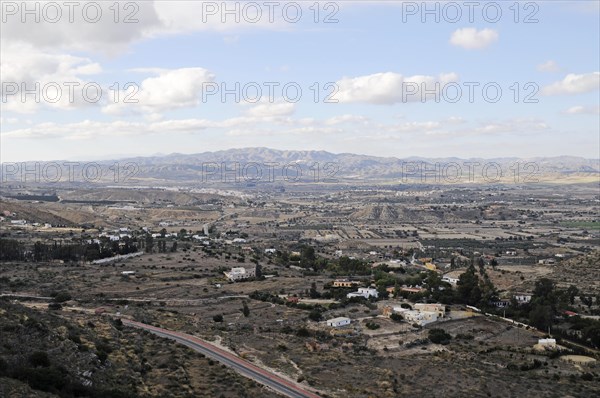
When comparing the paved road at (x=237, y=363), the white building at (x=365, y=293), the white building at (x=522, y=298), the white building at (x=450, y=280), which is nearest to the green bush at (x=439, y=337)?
the paved road at (x=237, y=363)

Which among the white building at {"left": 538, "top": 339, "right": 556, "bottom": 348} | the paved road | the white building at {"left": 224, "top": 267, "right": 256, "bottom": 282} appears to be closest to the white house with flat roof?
the paved road

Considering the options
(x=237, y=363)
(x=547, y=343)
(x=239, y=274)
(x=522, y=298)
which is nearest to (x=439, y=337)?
(x=547, y=343)

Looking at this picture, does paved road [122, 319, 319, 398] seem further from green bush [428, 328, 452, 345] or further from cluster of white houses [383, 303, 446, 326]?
cluster of white houses [383, 303, 446, 326]

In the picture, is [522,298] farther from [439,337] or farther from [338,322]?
[338,322]

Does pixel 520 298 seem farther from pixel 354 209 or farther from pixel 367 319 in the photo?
pixel 354 209

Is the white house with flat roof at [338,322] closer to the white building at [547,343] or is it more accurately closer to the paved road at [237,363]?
the paved road at [237,363]

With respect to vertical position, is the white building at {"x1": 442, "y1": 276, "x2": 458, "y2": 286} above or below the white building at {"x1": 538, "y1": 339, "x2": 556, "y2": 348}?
below

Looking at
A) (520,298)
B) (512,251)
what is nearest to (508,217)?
(512,251)
